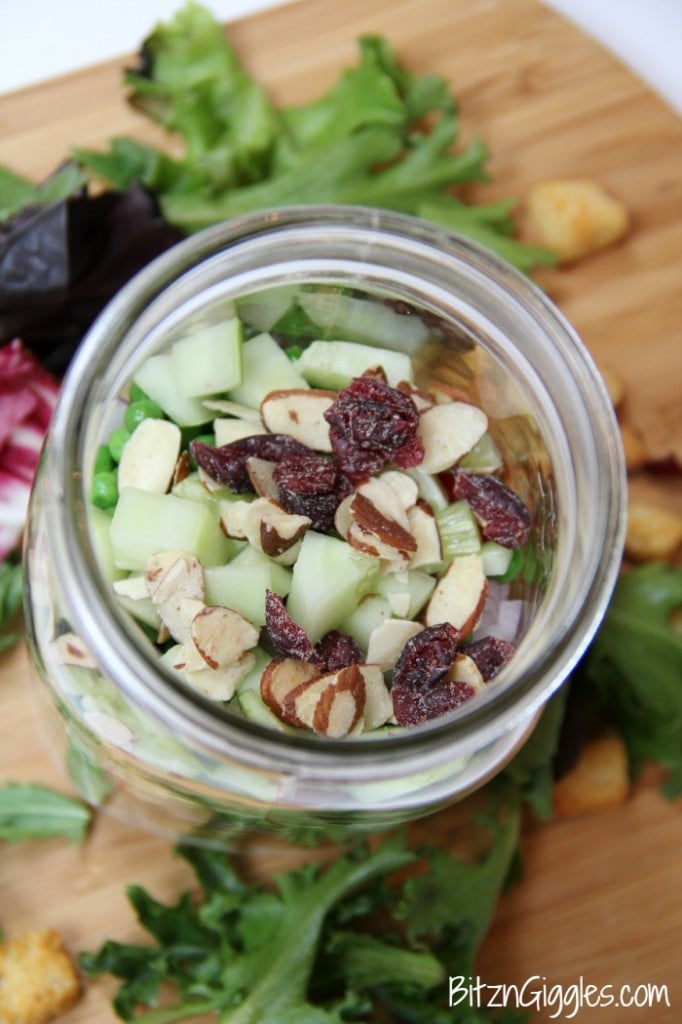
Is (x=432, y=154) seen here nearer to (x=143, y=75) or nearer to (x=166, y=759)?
(x=143, y=75)

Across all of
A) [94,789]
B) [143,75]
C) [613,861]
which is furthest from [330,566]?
[143,75]

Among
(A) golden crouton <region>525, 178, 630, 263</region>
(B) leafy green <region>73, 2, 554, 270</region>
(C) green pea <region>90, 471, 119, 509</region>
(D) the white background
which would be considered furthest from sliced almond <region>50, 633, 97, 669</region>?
(D) the white background

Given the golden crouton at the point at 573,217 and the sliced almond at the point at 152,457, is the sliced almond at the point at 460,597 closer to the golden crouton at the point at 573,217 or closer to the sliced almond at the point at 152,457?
the sliced almond at the point at 152,457

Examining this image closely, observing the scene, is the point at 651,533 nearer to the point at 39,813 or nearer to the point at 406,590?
the point at 406,590

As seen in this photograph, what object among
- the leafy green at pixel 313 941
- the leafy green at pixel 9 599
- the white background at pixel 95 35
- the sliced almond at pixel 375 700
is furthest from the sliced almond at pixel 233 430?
the white background at pixel 95 35

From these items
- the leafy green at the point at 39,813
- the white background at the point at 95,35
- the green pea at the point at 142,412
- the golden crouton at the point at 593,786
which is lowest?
the golden crouton at the point at 593,786

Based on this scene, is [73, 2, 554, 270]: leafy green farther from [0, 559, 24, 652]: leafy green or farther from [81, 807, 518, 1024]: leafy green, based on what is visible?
[81, 807, 518, 1024]: leafy green

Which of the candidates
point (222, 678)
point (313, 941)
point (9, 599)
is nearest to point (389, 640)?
point (222, 678)
